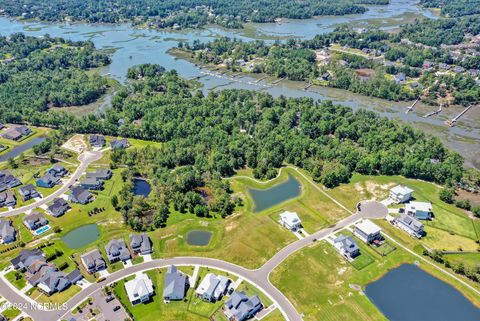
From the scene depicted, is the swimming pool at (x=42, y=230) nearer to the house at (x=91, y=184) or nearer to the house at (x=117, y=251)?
the house at (x=91, y=184)

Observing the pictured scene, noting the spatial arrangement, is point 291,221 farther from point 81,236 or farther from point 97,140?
point 97,140

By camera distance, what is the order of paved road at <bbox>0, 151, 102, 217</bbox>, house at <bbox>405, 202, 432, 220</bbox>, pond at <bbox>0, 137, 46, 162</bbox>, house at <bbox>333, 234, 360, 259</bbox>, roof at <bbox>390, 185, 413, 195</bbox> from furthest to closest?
1. pond at <bbox>0, 137, 46, 162</bbox>
2. roof at <bbox>390, 185, 413, 195</bbox>
3. paved road at <bbox>0, 151, 102, 217</bbox>
4. house at <bbox>405, 202, 432, 220</bbox>
5. house at <bbox>333, 234, 360, 259</bbox>

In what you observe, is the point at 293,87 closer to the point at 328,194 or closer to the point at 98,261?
the point at 328,194

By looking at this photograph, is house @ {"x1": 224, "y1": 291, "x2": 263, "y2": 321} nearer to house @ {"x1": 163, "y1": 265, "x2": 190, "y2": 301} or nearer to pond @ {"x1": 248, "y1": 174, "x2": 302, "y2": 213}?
house @ {"x1": 163, "y1": 265, "x2": 190, "y2": 301}

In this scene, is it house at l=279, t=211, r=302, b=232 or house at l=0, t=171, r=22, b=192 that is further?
house at l=0, t=171, r=22, b=192

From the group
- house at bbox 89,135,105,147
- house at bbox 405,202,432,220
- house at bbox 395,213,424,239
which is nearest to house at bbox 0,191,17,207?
house at bbox 89,135,105,147

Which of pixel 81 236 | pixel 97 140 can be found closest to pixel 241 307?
pixel 81 236

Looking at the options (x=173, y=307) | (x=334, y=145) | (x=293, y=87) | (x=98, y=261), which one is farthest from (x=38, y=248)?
(x=293, y=87)
